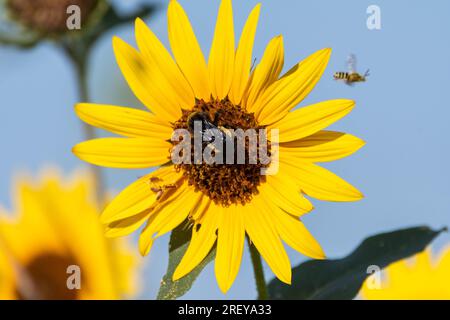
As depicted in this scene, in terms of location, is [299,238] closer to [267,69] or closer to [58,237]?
[267,69]

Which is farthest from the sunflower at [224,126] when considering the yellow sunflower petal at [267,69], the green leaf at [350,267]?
the green leaf at [350,267]

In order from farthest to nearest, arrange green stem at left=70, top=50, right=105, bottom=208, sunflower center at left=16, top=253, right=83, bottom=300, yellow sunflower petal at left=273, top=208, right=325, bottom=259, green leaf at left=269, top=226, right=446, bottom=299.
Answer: sunflower center at left=16, top=253, right=83, bottom=300
green stem at left=70, top=50, right=105, bottom=208
green leaf at left=269, top=226, right=446, bottom=299
yellow sunflower petal at left=273, top=208, right=325, bottom=259

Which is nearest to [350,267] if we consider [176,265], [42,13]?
[176,265]

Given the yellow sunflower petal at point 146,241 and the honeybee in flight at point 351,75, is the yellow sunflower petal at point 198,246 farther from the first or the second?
the honeybee in flight at point 351,75

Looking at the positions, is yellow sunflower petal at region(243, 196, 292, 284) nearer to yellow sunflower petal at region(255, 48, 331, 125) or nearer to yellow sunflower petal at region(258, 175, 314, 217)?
yellow sunflower petal at region(258, 175, 314, 217)

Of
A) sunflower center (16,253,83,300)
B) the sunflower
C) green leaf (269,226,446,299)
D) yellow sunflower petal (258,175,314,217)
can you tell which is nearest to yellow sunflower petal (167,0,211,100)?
the sunflower

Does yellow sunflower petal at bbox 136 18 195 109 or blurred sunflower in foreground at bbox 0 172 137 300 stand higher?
yellow sunflower petal at bbox 136 18 195 109
